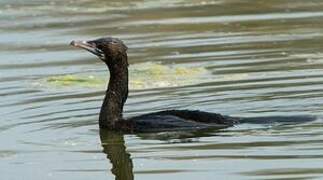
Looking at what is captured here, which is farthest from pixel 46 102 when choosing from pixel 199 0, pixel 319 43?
pixel 199 0

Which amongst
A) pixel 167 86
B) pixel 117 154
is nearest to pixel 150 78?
pixel 167 86

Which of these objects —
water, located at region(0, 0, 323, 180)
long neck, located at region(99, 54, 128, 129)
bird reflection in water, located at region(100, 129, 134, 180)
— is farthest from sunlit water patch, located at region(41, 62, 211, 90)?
bird reflection in water, located at region(100, 129, 134, 180)

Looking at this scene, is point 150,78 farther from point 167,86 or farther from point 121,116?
point 121,116

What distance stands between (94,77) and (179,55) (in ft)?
7.34

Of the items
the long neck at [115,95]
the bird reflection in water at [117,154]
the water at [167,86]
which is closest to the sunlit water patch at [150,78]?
the water at [167,86]

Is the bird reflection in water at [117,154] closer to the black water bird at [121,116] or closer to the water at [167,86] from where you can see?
the water at [167,86]

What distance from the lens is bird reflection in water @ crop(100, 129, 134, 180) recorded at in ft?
39.2

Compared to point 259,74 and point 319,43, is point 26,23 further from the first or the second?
point 259,74

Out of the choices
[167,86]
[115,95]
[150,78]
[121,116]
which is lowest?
[150,78]

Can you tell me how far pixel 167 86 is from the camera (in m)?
16.7

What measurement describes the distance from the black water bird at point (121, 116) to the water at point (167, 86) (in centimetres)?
16

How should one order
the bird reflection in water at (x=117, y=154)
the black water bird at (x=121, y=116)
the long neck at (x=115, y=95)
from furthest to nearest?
the long neck at (x=115, y=95), the black water bird at (x=121, y=116), the bird reflection in water at (x=117, y=154)

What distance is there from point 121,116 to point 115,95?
0.84 feet

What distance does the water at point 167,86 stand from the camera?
12.1 metres
